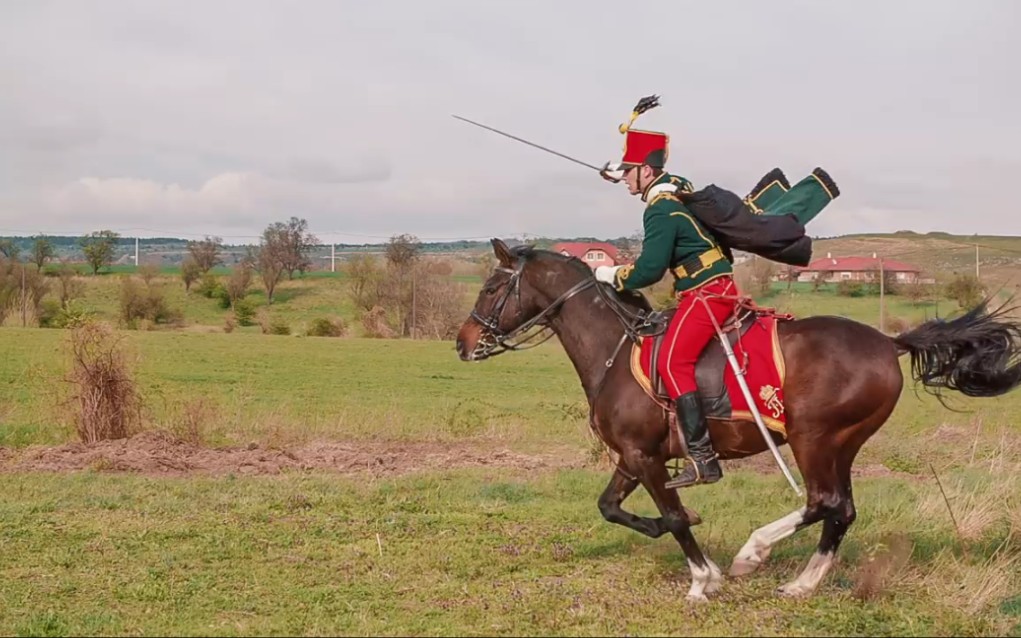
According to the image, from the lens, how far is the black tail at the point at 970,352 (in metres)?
6.89

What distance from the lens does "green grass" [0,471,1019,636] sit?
20.0ft

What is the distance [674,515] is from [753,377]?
1.13 meters

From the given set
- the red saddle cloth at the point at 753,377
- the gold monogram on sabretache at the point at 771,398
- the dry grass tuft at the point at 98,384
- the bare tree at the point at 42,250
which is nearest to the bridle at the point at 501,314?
the red saddle cloth at the point at 753,377

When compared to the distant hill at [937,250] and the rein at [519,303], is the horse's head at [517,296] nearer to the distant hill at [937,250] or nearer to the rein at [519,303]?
the rein at [519,303]

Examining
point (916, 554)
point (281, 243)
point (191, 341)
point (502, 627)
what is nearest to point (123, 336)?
point (502, 627)

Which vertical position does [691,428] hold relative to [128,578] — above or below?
above

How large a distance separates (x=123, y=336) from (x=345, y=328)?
43.2 metres

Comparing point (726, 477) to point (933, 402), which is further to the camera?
point (933, 402)

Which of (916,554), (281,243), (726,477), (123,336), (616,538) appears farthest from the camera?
(281,243)

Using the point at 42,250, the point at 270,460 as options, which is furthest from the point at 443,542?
the point at 42,250

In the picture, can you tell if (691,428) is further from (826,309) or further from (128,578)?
(826,309)

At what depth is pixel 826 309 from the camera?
42938 millimetres

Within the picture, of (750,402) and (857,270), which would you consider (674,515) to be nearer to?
(750,402)

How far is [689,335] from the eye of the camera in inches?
262
